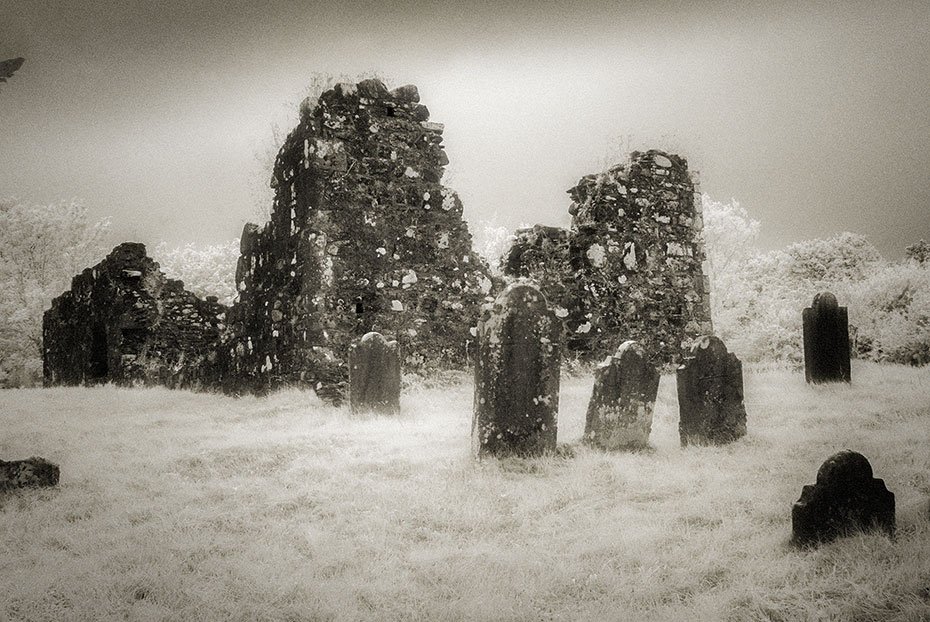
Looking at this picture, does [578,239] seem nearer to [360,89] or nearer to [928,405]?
[360,89]

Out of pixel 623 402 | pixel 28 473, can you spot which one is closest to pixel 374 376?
pixel 623 402

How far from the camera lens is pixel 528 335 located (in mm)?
6711

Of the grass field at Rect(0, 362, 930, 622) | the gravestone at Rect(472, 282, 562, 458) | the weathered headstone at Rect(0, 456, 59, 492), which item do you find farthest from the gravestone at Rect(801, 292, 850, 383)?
the weathered headstone at Rect(0, 456, 59, 492)

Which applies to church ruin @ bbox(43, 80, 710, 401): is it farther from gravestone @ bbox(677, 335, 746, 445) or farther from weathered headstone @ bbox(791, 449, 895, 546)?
weathered headstone @ bbox(791, 449, 895, 546)

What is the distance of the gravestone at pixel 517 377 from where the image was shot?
6.51m

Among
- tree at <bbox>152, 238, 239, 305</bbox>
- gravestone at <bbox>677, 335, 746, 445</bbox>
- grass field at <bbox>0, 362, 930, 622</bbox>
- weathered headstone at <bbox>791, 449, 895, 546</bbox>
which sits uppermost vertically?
tree at <bbox>152, 238, 239, 305</bbox>

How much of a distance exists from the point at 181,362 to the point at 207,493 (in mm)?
10068

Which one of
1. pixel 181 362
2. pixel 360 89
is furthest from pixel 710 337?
pixel 181 362

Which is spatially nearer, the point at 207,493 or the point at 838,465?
the point at 838,465

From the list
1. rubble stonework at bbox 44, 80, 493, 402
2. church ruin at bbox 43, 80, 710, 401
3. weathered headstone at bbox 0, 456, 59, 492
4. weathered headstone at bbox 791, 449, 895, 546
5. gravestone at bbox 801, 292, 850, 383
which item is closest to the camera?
weathered headstone at bbox 791, 449, 895, 546

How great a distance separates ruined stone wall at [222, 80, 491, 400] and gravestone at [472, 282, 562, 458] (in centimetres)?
419

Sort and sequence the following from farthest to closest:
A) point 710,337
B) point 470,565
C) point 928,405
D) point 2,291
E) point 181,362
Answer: point 2,291, point 181,362, point 928,405, point 710,337, point 470,565

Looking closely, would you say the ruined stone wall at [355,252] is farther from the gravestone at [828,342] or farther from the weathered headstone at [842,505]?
the weathered headstone at [842,505]

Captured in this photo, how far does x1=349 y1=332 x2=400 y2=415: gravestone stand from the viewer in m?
8.84
